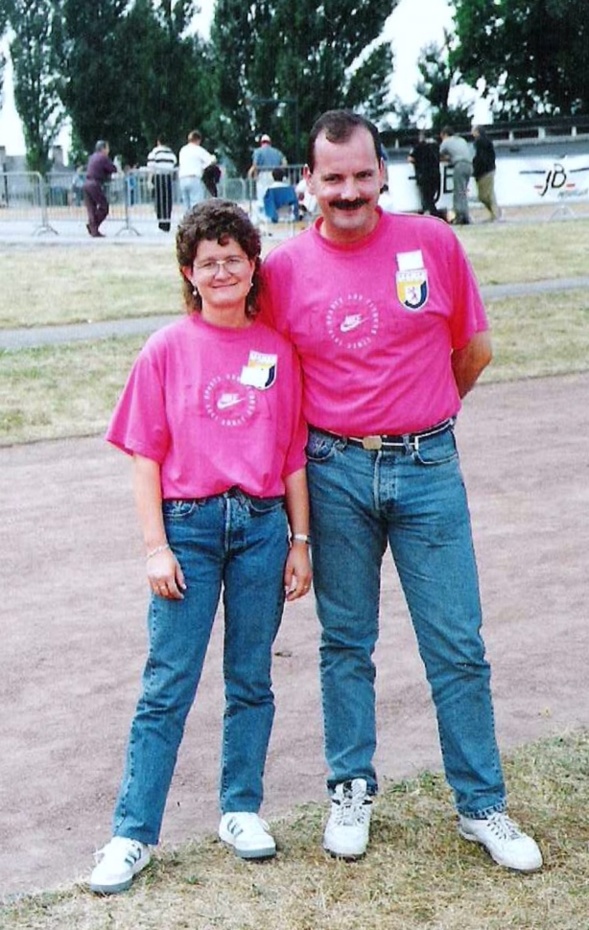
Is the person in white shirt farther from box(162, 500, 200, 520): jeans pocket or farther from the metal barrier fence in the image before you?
box(162, 500, 200, 520): jeans pocket

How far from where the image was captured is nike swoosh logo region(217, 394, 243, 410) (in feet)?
12.0

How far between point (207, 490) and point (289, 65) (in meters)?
40.3

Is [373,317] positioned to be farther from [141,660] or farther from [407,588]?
[141,660]

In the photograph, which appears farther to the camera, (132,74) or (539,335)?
(132,74)

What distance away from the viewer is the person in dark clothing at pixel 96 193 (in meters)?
23.5

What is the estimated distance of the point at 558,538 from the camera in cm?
715

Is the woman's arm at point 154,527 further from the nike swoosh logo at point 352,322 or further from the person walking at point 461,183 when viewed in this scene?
the person walking at point 461,183

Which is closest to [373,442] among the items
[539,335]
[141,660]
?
[141,660]

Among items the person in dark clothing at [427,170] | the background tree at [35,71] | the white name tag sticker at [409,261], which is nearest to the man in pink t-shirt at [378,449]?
the white name tag sticker at [409,261]

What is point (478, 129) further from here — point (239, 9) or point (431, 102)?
point (431, 102)

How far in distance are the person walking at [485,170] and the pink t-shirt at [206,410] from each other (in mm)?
22277

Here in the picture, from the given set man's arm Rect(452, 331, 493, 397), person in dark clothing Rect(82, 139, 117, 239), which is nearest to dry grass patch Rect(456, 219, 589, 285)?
person in dark clothing Rect(82, 139, 117, 239)

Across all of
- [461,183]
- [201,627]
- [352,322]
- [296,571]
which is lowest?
[461,183]

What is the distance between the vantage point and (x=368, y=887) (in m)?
3.71
